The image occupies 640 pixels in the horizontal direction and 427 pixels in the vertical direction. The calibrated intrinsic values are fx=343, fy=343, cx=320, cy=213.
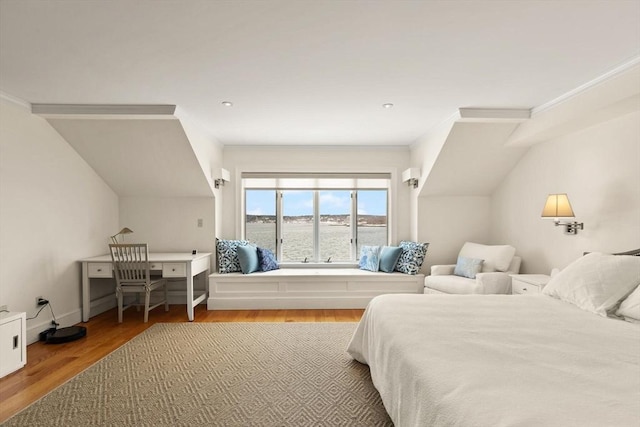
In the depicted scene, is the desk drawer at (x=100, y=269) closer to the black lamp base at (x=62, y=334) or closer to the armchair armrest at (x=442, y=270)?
the black lamp base at (x=62, y=334)

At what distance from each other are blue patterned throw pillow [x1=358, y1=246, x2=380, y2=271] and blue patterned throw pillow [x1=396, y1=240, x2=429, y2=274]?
302 millimetres

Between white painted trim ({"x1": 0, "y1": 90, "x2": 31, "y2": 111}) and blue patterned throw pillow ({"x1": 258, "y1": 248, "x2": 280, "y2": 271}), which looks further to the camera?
blue patterned throw pillow ({"x1": 258, "y1": 248, "x2": 280, "y2": 271})

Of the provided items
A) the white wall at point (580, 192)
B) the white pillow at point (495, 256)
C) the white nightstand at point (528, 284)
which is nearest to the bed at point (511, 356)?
the white nightstand at point (528, 284)

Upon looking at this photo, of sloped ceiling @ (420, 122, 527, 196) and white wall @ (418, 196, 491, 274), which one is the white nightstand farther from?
sloped ceiling @ (420, 122, 527, 196)

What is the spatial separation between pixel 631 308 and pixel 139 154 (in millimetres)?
4636

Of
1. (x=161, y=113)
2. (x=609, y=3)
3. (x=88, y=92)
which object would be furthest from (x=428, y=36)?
(x=88, y=92)

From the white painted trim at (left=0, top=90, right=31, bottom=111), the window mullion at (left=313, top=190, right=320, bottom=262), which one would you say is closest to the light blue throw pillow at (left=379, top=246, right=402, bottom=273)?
the window mullion at (left=313, top=190, right=320, bottom=262)

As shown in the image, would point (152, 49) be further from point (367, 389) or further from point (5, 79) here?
point (367, 389)

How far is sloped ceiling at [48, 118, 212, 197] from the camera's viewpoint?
11.9ft

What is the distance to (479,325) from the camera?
6.49 feet

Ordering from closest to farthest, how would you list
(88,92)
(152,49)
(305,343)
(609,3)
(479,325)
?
(609,3) < (479,325) < (152,49) < (88,92) < (305,343)

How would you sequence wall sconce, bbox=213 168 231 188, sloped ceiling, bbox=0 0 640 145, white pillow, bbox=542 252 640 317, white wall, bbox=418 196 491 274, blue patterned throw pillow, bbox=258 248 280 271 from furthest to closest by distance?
1. white wall, bbox=418 196 491 274
2. blue patterned throw pillow, bbox=258 248 280 271
3. wall sconce, bbox=213 168 231 188
4. white pillow, bbox=542 252 640 317
5. sloped ceiling, bbox=0 0 640 145

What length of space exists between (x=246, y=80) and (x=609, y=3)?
2.26 metres

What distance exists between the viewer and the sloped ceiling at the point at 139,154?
362 cm
